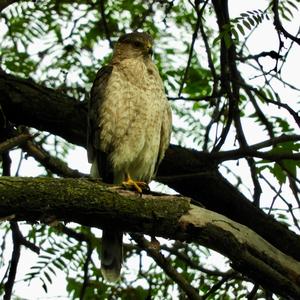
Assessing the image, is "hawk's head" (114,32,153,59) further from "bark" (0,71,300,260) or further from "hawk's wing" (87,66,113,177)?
"bark" (0,71,300,260)

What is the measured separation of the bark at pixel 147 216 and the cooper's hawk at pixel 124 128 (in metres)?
1.25

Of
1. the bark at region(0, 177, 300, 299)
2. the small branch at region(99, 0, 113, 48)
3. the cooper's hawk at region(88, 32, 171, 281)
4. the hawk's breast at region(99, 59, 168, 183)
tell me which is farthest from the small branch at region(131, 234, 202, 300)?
the small branch at region(99, 0, 113, 48)

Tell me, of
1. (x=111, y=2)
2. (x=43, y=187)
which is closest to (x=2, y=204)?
(x=43, y=187)

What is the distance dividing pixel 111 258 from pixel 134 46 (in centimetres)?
178

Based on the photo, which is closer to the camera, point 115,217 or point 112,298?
point 115,217

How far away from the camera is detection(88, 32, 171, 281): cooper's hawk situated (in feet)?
15.7

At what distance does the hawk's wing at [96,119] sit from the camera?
4793mm

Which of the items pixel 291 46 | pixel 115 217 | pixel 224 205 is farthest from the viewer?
pixel 224 205

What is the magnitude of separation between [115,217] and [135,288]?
5.76ft

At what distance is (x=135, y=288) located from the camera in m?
4.93

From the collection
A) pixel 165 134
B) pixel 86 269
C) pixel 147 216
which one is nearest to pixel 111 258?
pixel 86 269

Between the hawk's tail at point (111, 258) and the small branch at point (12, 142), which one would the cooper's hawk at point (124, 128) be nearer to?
the hawk's tail at point (111, 258)

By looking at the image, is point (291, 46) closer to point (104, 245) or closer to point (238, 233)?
point (238, 233)

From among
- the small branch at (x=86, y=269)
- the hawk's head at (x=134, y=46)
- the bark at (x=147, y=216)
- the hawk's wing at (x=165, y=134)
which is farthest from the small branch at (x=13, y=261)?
the hawk's head at (x=134, y=46)
